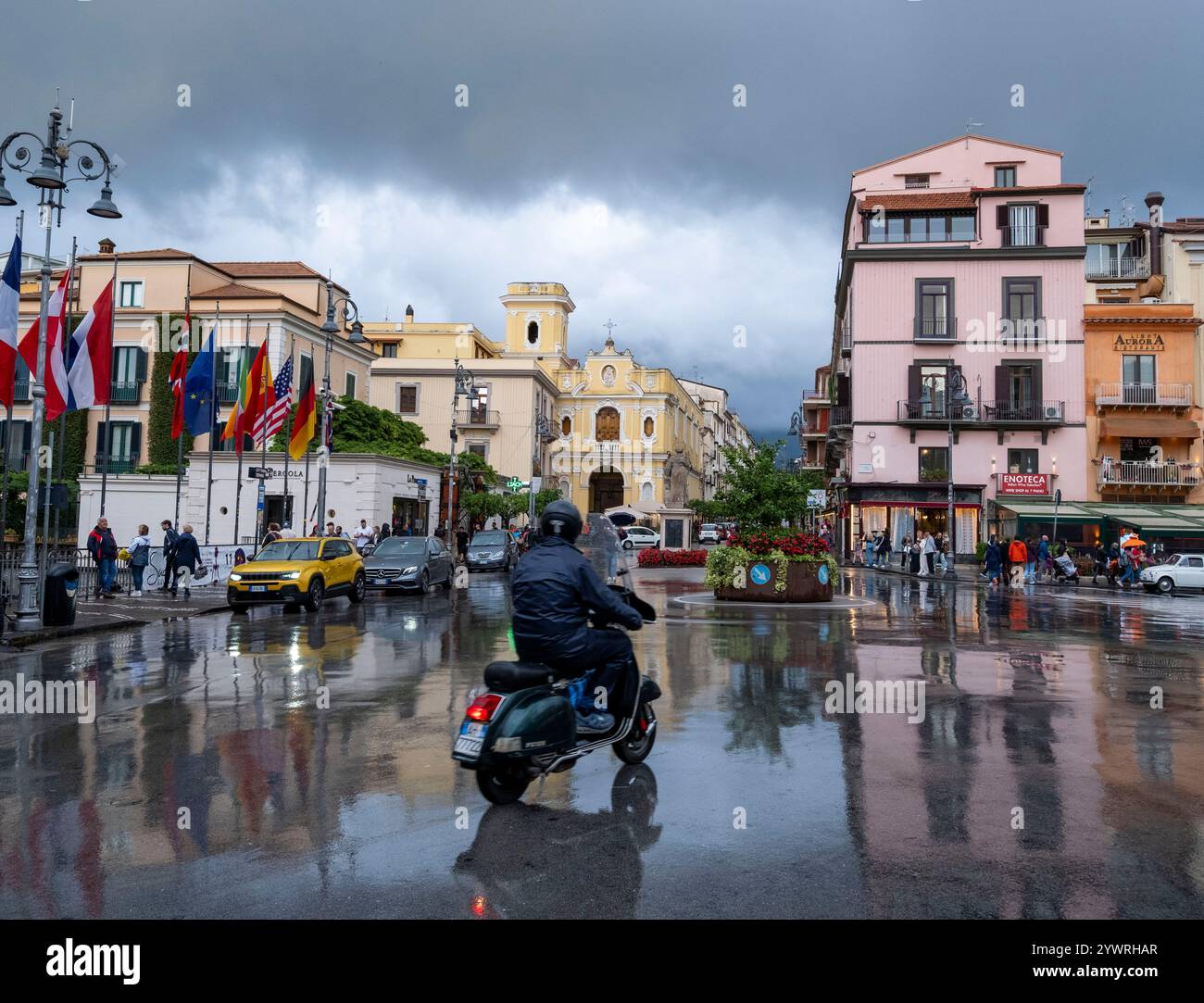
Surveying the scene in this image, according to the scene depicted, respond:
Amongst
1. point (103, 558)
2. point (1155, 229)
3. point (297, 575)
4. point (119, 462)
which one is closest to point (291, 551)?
point (297, 575)

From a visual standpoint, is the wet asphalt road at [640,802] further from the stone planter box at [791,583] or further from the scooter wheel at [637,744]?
the stone planter box at [791,583]

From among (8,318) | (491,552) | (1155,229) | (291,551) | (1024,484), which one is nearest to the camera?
(8,318)

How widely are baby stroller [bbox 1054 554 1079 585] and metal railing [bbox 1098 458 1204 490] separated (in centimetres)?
1114

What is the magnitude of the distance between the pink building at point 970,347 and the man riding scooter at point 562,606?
132 feet

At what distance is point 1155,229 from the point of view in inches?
1859

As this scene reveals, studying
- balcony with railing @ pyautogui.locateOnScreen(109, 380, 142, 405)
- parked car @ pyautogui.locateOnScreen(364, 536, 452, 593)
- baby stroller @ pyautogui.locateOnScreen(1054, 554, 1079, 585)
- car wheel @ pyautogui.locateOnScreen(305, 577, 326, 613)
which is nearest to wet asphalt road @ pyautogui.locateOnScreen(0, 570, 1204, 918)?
car wheel @ pyautogui.locateOnScreen(305, 577, 326, 613)

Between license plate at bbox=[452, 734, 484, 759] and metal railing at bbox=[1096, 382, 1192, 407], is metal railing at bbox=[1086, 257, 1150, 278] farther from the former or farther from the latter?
license plate at bbox=[452, 734, 484, 759]

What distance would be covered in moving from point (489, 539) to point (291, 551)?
18.5m

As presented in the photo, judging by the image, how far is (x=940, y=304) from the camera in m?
44.8

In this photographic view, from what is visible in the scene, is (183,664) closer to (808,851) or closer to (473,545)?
(808,851)

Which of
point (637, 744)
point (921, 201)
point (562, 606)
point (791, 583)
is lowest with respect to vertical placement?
point (637, 744)

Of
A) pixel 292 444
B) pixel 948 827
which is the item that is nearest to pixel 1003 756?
pixel 948 827

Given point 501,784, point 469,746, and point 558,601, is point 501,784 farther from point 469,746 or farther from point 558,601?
point 558,601

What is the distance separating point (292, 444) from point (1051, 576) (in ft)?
87.7
